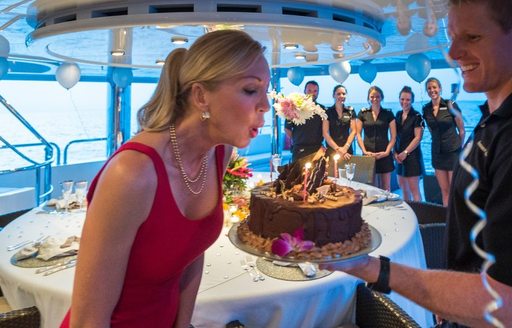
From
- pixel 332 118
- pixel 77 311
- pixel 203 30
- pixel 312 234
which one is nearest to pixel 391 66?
pixel 332 118

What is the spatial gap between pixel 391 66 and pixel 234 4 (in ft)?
26.0

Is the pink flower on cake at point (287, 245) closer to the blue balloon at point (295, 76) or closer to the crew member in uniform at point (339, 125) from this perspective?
the crew member in uniform at point (339, 125)

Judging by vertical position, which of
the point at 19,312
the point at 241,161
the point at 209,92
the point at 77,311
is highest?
the point at 209,92

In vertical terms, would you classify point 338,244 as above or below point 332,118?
below

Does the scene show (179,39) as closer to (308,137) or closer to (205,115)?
(205,115)

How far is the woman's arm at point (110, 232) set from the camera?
911 mm

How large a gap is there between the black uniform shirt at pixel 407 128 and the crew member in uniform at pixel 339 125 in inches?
20.7

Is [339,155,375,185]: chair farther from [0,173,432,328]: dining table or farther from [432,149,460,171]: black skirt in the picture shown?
[0,173,432,328]: dining table

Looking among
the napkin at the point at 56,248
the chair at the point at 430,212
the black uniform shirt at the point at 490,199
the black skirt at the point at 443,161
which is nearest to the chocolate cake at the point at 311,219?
the black uniform shirt at the point at 490,199

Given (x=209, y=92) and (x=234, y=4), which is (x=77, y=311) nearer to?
(x=209, y=92)

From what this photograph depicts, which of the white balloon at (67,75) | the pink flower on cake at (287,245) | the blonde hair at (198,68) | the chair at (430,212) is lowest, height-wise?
the chair at (430,212)

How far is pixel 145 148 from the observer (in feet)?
3.28

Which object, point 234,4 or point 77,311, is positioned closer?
point 77,311

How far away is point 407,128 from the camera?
4.89 meters
